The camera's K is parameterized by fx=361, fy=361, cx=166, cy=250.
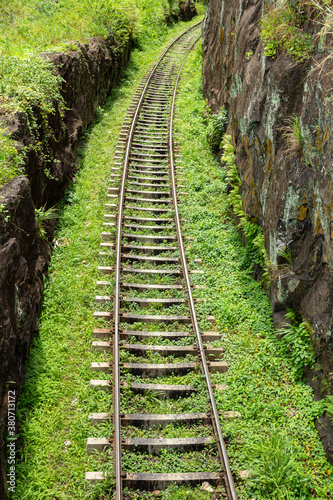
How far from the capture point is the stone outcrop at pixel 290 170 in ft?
17.1

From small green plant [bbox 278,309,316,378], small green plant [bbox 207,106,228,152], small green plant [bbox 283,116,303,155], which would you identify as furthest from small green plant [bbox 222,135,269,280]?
small green plant [bbox 207,106,228,152]

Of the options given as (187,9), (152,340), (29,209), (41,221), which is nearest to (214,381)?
(152,340)

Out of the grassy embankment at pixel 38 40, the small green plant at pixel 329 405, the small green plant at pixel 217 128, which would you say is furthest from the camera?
the small green plant at pixel 217 128

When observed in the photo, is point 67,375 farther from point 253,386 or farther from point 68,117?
point 68,117

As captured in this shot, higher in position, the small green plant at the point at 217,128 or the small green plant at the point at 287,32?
the small green plant at the point at 287,32

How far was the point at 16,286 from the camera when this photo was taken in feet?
18.2

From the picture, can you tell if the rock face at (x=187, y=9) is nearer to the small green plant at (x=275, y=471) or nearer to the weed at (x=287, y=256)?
the weed at (x=287, y=256)

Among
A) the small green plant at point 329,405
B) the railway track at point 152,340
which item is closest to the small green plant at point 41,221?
the railway track at point 152,340

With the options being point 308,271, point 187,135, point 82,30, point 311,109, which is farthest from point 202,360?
point 82,30

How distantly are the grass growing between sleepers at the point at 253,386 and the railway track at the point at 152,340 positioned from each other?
0.93 feet

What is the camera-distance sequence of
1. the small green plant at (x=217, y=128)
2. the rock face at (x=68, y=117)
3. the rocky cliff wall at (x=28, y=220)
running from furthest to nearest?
the small green plant at (x=217, y=128)
the rock face at (x=68, y=117)
the rocky cliff wall at (x=28, y=220)

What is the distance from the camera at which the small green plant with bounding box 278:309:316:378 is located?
568 centimetres

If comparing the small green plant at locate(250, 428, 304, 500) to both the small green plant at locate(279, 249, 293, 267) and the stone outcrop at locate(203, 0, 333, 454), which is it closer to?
the stone outcrop at locate(203, 0, 333, 454)

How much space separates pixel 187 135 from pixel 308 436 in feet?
36.0
